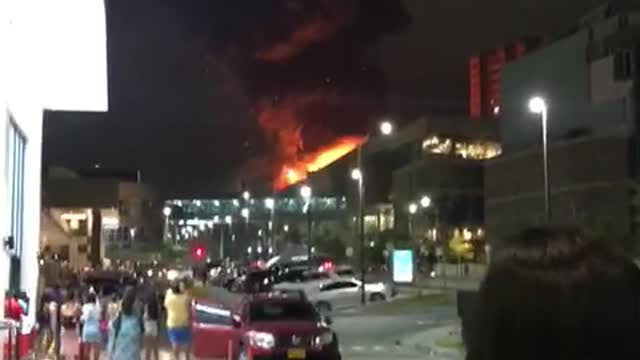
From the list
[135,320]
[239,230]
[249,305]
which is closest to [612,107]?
[239,230]

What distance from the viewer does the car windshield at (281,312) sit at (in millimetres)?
22156

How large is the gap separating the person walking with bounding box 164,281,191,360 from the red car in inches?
36.0

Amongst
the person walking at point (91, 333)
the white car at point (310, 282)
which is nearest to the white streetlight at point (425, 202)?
the white car at point (310, 282)

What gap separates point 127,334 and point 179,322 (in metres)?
5.19

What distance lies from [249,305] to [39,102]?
6.05 m

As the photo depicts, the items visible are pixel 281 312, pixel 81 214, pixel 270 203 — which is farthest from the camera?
pixel 270 203

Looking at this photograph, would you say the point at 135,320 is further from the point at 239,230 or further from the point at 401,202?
the point at 239,230

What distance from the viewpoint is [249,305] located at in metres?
22.6

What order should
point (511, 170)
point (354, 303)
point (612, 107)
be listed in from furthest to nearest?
point (511, 170) < point (612, 107) < point (354, 303)

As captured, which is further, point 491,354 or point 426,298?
point 426,298

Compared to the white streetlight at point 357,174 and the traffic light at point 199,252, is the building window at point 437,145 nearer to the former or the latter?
the white streetlight at point 357,174

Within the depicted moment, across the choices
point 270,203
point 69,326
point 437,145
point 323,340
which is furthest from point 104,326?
point 437,145

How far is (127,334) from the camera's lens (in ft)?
54.9

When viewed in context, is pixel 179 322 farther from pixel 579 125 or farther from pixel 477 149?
pixel 477 149
